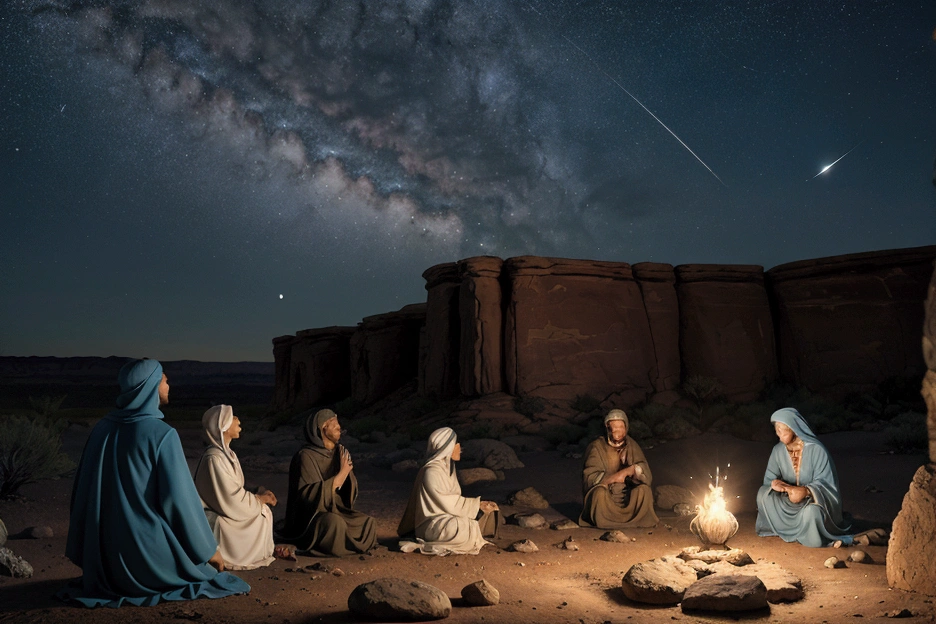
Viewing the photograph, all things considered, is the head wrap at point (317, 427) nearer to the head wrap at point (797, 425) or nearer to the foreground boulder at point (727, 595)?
the foreground boulder at point (727, 595)

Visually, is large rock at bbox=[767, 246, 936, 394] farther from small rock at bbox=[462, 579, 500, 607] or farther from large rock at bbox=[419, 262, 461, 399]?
small rock at bbox=[462, 579, 500, 607]

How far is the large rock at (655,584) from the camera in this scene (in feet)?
20.9

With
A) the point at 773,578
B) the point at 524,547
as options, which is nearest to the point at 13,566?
the point at 524,547

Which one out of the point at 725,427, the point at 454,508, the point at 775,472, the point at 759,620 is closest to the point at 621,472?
the point at 775,472

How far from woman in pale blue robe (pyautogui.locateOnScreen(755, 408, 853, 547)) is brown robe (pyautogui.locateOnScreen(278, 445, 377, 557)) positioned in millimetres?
4973

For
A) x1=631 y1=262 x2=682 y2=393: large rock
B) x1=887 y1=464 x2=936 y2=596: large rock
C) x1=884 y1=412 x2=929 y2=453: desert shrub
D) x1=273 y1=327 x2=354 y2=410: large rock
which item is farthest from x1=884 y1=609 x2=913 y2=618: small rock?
x1=273 y1=327 x2=354 y2=410: large rock

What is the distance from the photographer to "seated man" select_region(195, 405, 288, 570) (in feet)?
23.0

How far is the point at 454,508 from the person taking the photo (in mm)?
8648

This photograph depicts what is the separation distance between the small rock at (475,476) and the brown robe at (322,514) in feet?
18.8

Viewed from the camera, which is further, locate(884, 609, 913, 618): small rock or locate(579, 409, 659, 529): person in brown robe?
locate(579, 409, 659, 529): person in brown robe

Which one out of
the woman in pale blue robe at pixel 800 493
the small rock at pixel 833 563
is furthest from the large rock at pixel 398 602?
the woman in pale blue robe at pixel 800 493

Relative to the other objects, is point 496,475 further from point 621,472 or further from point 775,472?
point 775,472

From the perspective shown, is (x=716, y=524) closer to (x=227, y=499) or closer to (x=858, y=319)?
(x=227, y=499)

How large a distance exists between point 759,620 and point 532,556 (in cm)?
319
